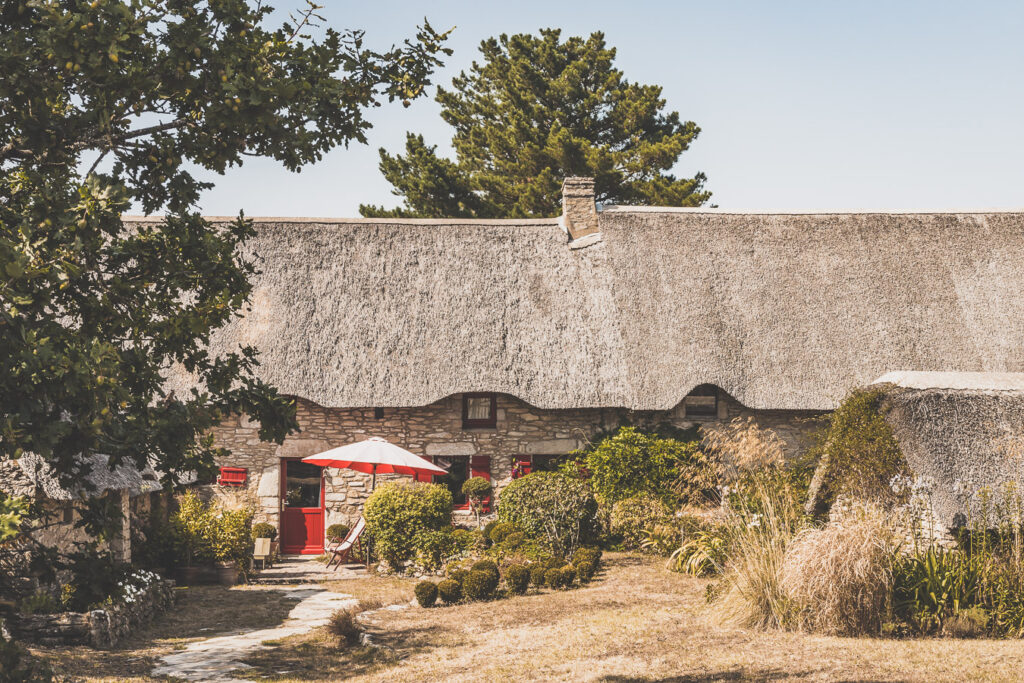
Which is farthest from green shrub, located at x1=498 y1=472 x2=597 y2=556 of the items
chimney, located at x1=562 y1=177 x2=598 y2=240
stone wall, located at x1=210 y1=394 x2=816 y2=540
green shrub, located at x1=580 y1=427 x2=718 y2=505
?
chimney, located at x1=562 y1=177 x2=598 y2=240

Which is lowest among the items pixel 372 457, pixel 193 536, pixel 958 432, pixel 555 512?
pixel 193 536

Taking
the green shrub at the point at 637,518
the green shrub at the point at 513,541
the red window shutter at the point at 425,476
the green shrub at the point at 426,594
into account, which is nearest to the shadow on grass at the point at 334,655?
the green shrub at the point at 426,594

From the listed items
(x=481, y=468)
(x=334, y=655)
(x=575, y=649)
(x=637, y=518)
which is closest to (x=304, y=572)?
(x=481, y=468)

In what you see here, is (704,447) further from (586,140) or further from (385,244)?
(586,140)

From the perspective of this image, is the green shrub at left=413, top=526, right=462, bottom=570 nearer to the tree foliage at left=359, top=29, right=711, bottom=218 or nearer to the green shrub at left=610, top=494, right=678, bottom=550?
the green shrub at left=610, top=494, right=678, bottom=550

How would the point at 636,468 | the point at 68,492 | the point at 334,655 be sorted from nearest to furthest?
the point at 68,492 → the point at 334,655 → the point at 636,468

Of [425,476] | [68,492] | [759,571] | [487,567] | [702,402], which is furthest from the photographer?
[702,402]

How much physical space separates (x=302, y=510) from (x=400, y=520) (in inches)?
108

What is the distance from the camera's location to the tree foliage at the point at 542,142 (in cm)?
2483

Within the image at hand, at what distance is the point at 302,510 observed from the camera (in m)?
15.4

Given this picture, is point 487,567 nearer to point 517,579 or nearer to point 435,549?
point 517,579

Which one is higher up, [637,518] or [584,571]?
[637,518]

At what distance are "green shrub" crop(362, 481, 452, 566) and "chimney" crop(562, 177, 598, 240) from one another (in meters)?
6.48

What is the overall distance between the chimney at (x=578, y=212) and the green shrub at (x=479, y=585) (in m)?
8.59
